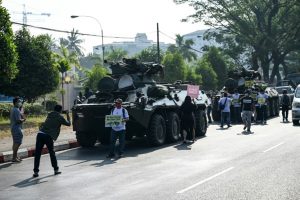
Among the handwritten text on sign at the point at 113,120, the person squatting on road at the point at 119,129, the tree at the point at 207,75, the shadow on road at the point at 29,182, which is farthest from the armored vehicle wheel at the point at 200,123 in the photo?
the tree at the point at 207,75

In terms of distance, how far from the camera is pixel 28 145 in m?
17.4

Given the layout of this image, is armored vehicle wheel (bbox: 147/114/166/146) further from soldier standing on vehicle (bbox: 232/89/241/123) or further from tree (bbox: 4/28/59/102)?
tree (bbox: 4/28/59/102)

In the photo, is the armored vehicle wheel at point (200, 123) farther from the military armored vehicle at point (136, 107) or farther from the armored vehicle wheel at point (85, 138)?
the armored vehicle wheel at point (85, 138)

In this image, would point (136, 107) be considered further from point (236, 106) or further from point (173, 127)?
point (236, 106)

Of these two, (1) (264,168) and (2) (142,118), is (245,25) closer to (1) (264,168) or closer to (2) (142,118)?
(2) (142,118)

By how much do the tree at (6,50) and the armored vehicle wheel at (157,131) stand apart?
343 inches

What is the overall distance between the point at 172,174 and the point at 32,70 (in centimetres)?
1874

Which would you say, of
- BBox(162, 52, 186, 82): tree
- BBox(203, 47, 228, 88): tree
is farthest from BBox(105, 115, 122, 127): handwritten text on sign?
BBox(203, 47, 228, 88): tree

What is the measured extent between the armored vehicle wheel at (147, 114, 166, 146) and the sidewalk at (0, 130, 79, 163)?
118 inches

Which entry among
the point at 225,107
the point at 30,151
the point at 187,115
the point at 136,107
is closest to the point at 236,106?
the point at 225,107

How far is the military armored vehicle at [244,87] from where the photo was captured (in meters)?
27.3

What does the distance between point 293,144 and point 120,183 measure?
7365mm

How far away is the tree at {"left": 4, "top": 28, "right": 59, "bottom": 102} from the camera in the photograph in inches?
1095

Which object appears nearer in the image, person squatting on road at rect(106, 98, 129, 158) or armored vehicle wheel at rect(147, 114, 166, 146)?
person squatting on road at rect(106, 98, 129, 158)
